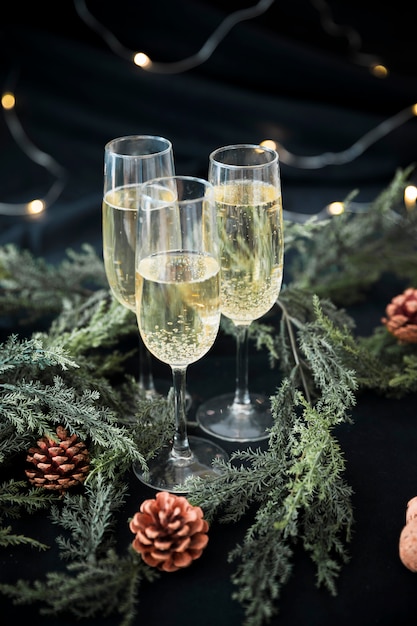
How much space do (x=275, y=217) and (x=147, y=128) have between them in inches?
55.0

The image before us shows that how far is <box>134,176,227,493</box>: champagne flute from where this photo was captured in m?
1.01

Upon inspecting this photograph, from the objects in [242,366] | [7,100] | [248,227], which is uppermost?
[7,100]

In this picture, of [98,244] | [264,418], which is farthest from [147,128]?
[264,418]

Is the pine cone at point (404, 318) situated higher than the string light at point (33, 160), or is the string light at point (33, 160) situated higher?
the string light at point (33, 160)

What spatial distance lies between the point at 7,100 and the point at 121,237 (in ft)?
4.43

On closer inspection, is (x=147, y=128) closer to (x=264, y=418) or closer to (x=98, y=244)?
(x=98, y=244)

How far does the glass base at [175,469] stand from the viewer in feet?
3.81

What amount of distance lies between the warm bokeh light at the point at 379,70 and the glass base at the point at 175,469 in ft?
4.78

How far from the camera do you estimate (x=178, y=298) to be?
1.01 meters

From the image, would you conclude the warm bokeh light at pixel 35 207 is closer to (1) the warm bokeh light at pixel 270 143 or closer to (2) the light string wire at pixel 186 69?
(2) the light string wire at pixel 186 69

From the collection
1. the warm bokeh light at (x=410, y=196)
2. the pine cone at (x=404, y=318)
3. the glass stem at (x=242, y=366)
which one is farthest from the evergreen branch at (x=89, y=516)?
the warm bokeh light at (x=410, y=196)

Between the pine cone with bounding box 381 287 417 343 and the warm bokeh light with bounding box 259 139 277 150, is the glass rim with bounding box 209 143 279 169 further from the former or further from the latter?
the warm bokeh light with bounding box 259 139 277 150

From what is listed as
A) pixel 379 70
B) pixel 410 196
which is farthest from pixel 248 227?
pixel 379 70

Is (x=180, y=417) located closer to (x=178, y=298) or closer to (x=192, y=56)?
(x=178, y=298)
